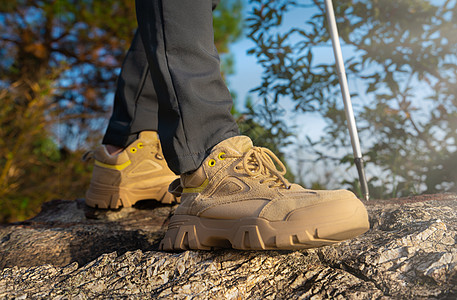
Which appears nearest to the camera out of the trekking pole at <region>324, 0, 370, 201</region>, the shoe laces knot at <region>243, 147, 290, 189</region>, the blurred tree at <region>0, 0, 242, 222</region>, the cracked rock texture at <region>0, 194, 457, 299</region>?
the cracked rock texture at <region>0, 194, 457, 299</region>

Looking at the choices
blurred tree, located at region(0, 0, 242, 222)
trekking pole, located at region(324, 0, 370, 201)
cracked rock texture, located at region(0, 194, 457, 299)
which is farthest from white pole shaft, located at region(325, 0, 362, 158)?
blurred tree, located at region(0, 0, 242, 222)

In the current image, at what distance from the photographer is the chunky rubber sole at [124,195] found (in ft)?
7.61

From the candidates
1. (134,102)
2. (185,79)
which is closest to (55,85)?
(134,102)

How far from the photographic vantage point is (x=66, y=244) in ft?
5.68

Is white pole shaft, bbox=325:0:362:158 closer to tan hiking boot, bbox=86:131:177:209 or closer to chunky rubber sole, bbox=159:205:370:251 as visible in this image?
chunky rubber sole, bbox=159:205:370:251

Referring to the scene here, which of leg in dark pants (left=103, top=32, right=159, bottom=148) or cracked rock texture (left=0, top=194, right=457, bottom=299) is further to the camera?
leg in dark pants (left=103, top=32, right=159, bottom=148)

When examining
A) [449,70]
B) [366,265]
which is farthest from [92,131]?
[366,265]

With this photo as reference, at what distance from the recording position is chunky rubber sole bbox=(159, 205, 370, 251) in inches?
47.2

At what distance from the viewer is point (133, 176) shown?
2318mm

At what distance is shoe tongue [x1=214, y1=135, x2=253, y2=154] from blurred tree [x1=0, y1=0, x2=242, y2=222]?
11.3ft

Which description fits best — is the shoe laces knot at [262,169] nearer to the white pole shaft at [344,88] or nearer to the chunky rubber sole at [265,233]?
the chunky rubber sole at [265,233]

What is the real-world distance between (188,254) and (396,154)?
2005 millimetres

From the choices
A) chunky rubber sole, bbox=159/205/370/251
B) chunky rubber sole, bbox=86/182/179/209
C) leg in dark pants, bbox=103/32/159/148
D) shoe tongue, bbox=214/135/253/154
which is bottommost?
chunky rubber sole, bbox=86/182/179/209

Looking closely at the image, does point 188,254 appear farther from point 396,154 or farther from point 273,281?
point 396,154
